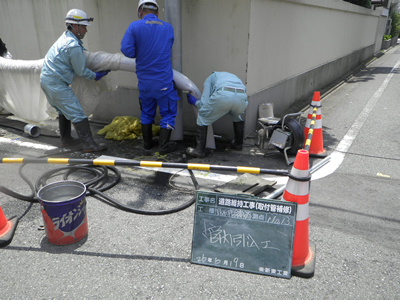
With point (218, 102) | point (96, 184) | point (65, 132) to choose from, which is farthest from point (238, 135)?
point (65, 132)

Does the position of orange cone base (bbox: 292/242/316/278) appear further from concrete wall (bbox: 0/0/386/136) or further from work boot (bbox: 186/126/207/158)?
concrete wall (bbox: 0/0/386/136)

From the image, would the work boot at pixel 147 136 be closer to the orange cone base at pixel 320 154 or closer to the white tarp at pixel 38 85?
the white tarp at pixel 38 85

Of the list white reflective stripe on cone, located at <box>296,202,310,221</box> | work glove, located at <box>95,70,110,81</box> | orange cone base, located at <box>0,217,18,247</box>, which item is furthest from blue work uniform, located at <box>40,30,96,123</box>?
white reflective stripe on cone, located at <box>296,202,310,221</box>

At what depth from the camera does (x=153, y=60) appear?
16.4 ft

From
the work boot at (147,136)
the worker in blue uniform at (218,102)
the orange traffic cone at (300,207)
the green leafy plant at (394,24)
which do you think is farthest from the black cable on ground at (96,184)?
the green leafy plant at (394,24)

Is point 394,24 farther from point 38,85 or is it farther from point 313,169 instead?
point 38,85

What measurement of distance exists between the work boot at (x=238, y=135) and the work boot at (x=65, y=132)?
2796 mm

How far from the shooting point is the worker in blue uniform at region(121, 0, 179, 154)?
4859mm

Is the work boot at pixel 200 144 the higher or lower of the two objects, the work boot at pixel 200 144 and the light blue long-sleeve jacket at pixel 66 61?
the lower

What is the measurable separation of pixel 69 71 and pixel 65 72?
0.07m

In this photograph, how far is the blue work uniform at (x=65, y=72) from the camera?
4.98 meters

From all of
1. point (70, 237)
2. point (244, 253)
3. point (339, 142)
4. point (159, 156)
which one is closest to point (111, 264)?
point (70, 237)

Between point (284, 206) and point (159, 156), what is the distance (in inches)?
118

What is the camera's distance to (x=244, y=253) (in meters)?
2.72
